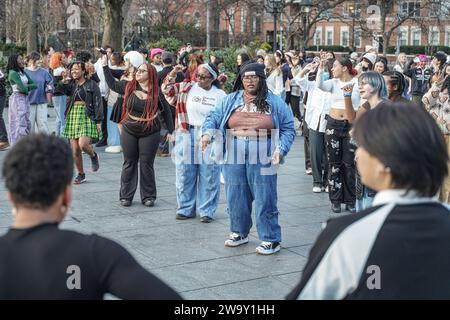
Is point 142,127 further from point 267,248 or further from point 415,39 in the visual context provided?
point 415,39

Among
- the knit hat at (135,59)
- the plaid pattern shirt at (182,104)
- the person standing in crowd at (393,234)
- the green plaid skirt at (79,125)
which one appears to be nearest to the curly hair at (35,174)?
the person standing in crowd at (393,234)

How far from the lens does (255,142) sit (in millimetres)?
6926

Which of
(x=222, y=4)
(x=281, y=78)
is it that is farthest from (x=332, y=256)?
(x=222, y=4)

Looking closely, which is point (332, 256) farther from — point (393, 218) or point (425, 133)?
point (425, 133)

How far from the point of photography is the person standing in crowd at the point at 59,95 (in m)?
13.3

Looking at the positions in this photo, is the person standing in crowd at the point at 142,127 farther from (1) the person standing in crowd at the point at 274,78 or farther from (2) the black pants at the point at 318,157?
(1) the person standing in crowd at the point at 274,78

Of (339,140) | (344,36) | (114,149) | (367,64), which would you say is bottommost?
(114,149)

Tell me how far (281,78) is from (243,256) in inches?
267

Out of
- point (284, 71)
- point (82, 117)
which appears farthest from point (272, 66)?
point (82, 117)

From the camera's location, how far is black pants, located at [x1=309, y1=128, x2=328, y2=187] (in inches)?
391

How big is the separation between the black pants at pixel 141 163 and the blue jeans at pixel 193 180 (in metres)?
0.58

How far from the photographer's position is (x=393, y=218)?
249cm

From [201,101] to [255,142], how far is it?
1610 mm

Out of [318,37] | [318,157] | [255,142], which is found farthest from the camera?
[318,37]
